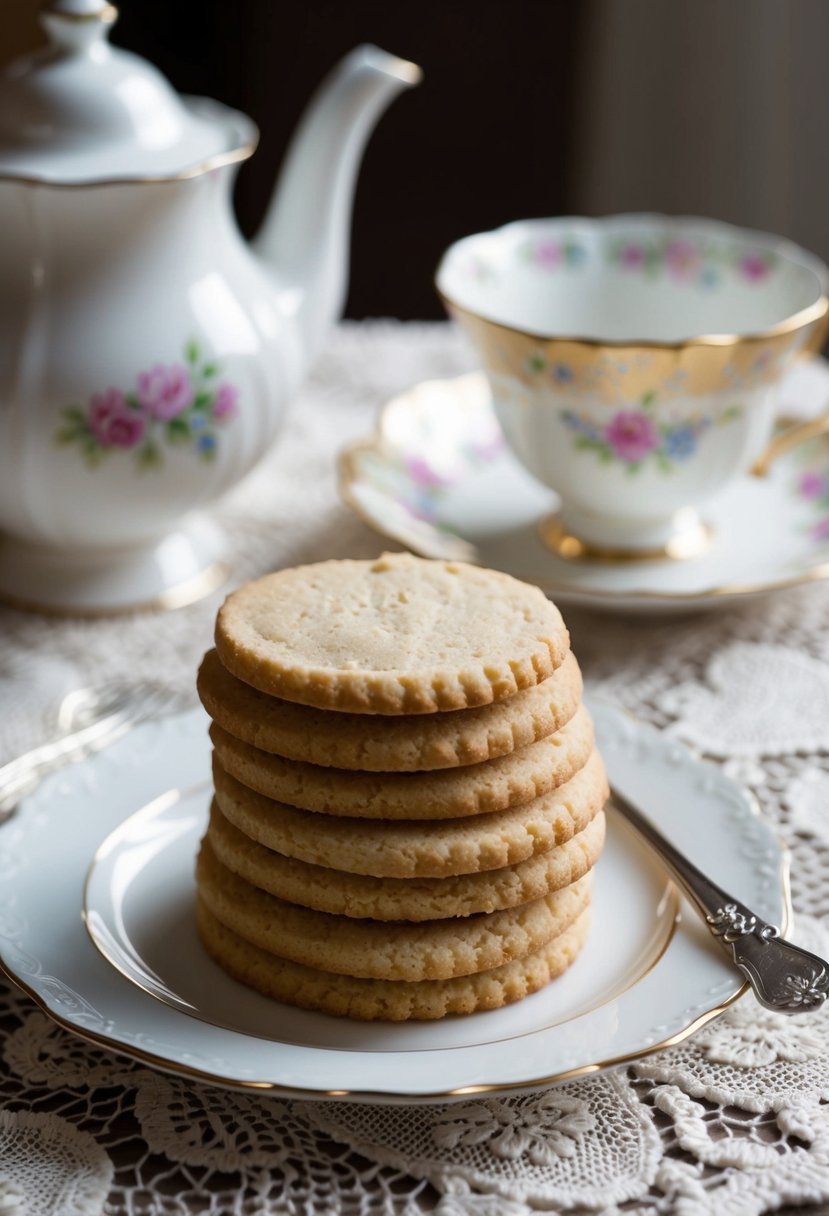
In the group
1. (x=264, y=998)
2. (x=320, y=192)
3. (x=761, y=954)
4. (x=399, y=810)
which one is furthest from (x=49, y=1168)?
(x=320, y=192)

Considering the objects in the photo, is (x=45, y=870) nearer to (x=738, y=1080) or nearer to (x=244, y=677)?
(x=244, y=677)

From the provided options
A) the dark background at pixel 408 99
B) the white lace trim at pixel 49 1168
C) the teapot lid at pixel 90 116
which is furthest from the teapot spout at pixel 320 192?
the dark background at pixel 408 99

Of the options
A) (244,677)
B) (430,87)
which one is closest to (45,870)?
(244,677)

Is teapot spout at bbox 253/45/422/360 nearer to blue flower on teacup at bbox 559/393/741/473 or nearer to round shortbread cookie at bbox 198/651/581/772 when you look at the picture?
blue flower on teacup at bbox 559/393/741/473

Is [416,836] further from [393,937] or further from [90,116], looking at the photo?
[90,116]

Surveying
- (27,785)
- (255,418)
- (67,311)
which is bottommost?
(27,785)

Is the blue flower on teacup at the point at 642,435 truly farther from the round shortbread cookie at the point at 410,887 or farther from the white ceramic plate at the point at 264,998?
the round shortbread cookie at the point at 410,887

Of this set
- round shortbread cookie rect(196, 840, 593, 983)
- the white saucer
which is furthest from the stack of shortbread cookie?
the white saucer

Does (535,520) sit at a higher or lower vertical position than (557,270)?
lower
